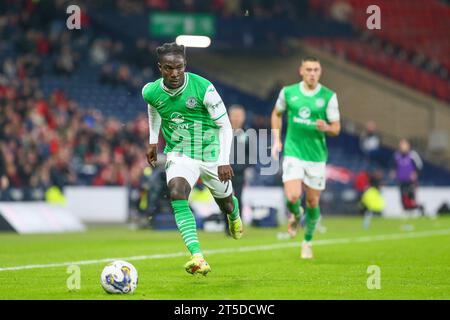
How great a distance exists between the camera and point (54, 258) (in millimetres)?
15312

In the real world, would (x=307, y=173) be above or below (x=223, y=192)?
above

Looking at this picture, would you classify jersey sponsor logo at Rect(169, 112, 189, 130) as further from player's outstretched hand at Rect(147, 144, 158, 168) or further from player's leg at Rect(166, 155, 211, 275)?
player's outstretched hand at Rect(147, 144, 158, 168)

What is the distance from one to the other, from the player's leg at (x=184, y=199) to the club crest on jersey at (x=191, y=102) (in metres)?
0.59

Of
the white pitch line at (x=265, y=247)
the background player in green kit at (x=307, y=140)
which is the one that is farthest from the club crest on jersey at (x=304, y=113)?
the white pitch line at (x=265, y=247)

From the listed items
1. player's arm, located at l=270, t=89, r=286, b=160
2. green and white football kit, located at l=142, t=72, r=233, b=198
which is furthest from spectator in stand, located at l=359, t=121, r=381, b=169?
green and white football kit, located at l=142, t=72, r=233, b=198

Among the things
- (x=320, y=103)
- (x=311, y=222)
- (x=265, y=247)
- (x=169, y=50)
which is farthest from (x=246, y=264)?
(x=169, y=50)

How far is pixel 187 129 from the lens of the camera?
11719 millimetres

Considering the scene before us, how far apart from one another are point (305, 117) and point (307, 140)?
35 cm

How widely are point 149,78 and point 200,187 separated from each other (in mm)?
10251

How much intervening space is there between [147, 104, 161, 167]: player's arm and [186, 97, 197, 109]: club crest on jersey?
0.48 meters

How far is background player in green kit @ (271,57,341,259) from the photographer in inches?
592

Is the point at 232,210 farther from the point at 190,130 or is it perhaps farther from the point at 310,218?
the point at 310,218
